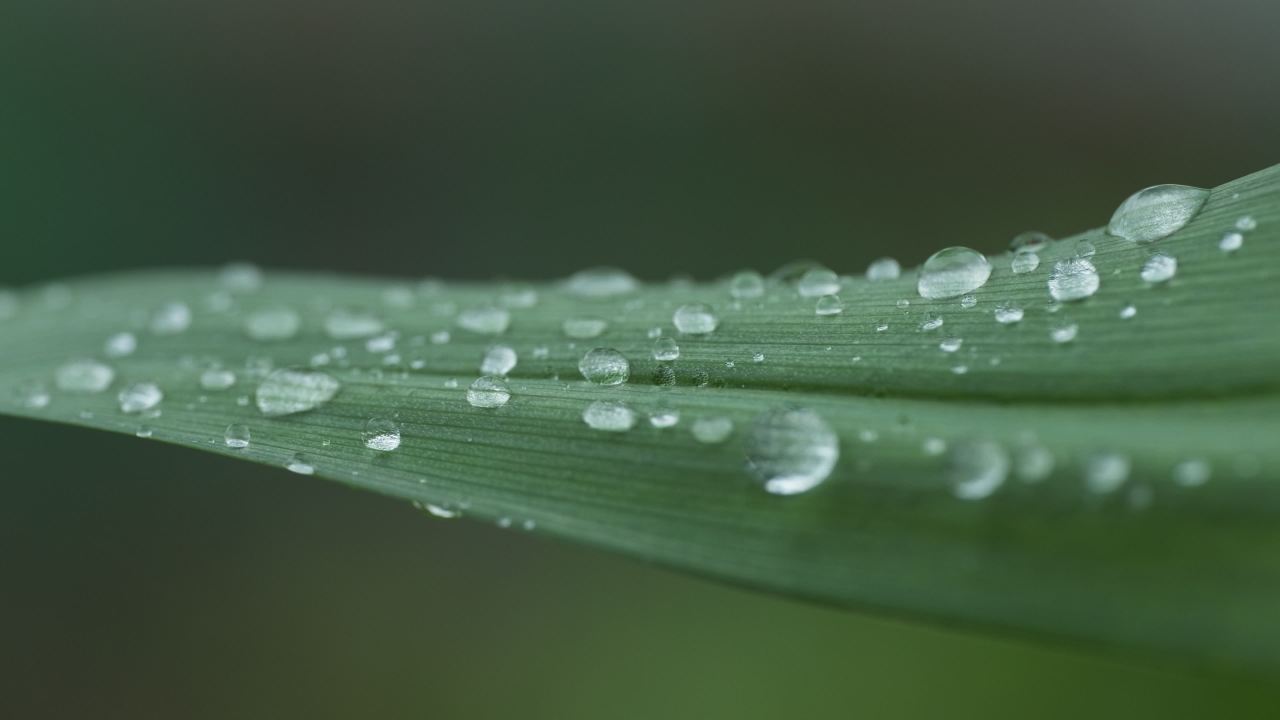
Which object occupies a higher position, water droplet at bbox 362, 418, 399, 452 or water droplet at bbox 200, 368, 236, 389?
water droplet at bbox 200, 368, 236, 389

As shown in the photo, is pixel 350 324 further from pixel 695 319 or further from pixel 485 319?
pixel 695 319

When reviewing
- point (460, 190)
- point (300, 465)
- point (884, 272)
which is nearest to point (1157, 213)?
point (884, 272)

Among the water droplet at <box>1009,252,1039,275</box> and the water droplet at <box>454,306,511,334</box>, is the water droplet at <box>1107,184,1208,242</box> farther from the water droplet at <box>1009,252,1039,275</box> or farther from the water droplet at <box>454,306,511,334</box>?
the water droplet at <box>454,306,511,334</box>

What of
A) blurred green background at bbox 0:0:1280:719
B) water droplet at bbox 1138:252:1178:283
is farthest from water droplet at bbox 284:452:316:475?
blurred green background at bbox 0:0:1280:719

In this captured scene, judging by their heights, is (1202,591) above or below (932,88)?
below

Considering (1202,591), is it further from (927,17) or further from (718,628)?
(927,17)

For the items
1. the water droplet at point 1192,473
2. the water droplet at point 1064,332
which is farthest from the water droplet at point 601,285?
the water droplet at point 1192,473

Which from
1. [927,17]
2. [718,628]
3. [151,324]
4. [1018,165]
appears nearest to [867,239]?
[1018,165]
